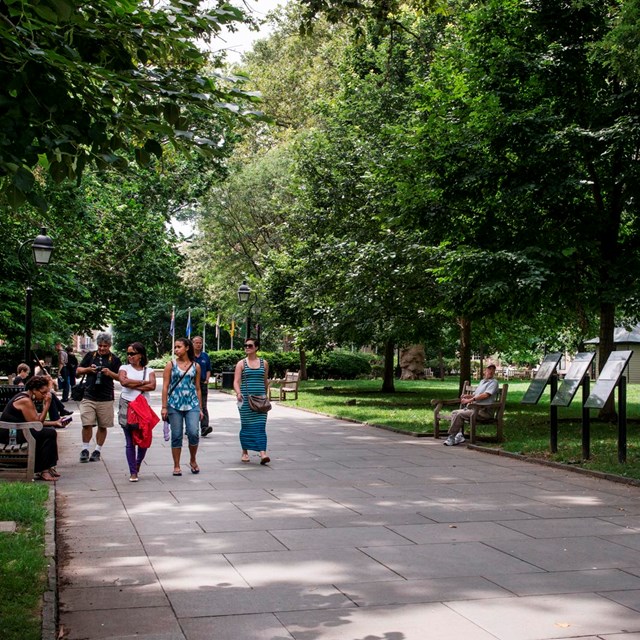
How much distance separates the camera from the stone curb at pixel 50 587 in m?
4.58

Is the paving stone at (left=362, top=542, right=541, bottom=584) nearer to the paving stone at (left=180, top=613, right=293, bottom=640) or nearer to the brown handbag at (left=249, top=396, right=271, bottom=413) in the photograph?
the paving stone at (left=180, top=613, right=293, bottom=640)

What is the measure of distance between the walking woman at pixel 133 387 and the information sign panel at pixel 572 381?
5.76 m

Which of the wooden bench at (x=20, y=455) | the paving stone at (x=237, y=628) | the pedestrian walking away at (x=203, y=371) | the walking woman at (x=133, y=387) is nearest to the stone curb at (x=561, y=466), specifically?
the pedestrian walking away at (x=203, y=371)

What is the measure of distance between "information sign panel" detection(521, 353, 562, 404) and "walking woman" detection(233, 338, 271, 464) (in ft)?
13.3

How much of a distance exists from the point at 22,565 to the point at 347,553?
2376 millimetres

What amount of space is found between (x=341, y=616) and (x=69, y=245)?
22.8m

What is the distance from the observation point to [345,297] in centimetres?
2631

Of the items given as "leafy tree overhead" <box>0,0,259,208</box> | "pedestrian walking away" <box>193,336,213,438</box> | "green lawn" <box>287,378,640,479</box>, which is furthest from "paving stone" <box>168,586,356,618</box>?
"pedestrian walking away" <box>193,336,213,438</box>

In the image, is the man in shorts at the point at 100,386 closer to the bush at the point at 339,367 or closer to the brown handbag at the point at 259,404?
the brown handbag at the point at 259,404

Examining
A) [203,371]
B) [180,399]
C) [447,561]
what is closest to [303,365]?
[203,371]

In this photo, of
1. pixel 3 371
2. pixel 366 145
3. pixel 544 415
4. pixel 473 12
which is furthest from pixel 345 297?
pixel 3 371

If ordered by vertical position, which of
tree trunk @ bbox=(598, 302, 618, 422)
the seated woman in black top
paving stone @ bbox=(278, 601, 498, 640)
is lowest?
paving stone @ bbox=(278, 601, 498, 640)

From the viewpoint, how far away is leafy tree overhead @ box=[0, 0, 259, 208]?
459 cm

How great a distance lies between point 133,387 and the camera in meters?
10.9
